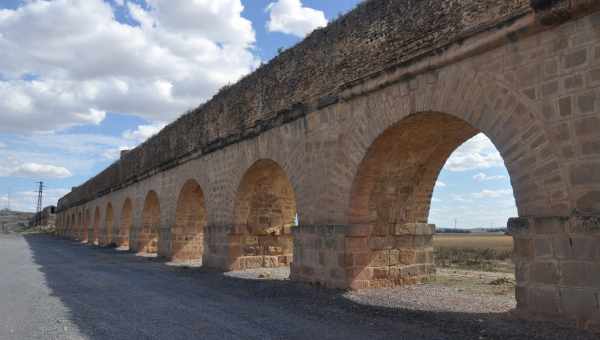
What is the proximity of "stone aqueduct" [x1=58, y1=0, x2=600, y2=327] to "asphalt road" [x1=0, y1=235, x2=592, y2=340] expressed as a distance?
1.77 ft

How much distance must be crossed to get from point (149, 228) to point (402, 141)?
45.3 feet

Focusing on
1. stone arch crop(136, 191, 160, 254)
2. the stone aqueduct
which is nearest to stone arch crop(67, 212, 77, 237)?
stone arch crop(136, 191, 160, 254)

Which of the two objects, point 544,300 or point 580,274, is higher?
point 580,274

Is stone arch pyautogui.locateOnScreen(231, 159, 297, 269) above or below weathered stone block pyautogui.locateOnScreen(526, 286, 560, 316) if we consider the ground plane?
above

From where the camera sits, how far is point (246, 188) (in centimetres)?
1078

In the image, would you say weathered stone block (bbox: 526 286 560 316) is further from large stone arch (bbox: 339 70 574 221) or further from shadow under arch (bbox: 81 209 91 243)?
shadow under arch (bbox: 81 209 91 243)

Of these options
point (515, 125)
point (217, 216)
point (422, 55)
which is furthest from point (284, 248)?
point (515, 125)

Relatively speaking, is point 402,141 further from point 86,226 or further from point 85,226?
point 85,226

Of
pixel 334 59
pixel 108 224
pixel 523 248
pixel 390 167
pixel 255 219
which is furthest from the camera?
pixel 108 224

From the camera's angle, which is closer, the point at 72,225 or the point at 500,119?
the point at 500,119

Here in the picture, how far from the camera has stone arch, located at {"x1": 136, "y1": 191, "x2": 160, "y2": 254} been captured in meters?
18.2

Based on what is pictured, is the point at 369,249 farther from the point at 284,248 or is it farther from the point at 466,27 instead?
the point at 284,248

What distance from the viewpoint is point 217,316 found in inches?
225

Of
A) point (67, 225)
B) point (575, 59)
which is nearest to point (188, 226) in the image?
point (575, 59)
